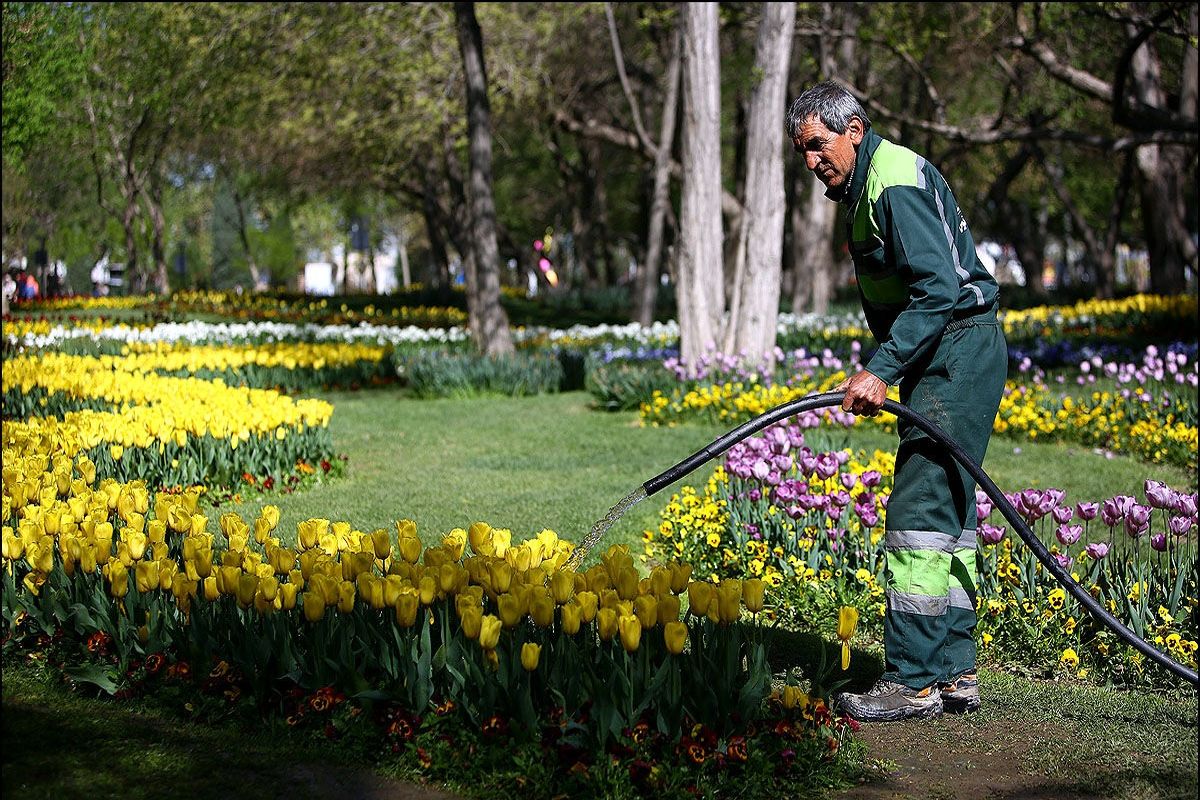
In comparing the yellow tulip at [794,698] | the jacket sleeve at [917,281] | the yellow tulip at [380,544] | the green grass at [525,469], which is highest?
the jacket sleeve at [917,281]

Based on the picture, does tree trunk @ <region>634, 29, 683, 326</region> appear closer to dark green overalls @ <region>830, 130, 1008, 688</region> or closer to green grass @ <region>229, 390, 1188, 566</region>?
green grass @ <region>229, 390, 1188, 566</region>

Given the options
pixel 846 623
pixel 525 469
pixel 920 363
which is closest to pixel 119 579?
pixel 846 623

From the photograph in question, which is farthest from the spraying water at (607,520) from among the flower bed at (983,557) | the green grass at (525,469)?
the green grass at (525,469)

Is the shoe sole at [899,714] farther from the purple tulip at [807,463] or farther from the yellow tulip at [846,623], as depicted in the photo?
the purple tulip at [807,463]

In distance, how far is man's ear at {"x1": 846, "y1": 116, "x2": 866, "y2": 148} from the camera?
12.6 ft

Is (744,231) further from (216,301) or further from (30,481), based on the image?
(216,301)

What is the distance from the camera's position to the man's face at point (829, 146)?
3803 mm

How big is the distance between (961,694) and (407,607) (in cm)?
172

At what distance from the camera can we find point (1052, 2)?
15.4m

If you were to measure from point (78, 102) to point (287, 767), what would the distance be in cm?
3291

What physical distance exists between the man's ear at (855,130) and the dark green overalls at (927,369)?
0.08 ft

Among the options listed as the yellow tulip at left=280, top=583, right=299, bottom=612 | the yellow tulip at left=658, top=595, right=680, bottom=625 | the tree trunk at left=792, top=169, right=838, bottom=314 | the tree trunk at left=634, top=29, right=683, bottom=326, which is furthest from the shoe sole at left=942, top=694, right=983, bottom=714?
the tree trunk at left=792, top=169, right=838, bottom=314

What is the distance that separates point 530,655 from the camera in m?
3.23

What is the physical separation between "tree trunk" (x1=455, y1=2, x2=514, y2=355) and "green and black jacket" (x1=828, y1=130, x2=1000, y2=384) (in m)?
11.2
